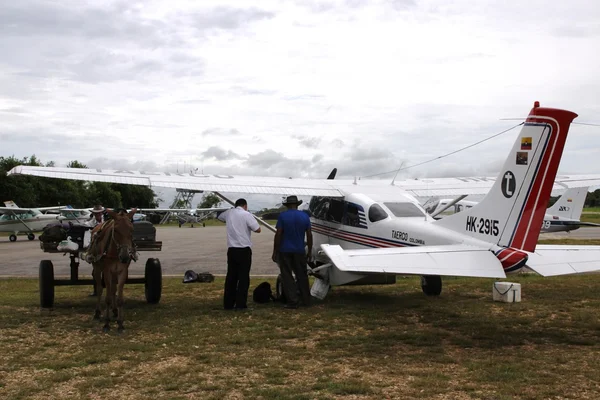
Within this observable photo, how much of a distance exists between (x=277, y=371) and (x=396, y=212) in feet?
14.8

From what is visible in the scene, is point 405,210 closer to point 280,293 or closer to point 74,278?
point 280,293

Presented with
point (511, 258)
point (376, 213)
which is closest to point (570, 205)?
point (376, 213)

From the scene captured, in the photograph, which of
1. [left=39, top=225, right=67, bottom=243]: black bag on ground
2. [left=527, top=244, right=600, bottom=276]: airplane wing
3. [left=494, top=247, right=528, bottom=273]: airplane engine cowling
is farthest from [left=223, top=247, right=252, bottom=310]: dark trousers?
[left=527, top=244, right=600, bottom=276]: airplane wing

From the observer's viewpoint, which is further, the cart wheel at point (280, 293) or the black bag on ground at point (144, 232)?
the cart wheel at point (280, 293)

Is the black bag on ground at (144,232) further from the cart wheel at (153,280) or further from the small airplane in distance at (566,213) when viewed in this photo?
the small airplane in distance at (566,213)

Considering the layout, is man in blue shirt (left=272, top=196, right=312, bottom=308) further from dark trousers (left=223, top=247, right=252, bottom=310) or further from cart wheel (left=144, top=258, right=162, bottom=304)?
cart wheel (left=144, top=258, right=162, bottom=304)

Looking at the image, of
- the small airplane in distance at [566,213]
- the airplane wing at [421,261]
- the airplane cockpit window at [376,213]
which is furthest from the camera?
the small airplane in distance at [566,213]

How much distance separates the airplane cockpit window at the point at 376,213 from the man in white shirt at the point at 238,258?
1916 millimetres

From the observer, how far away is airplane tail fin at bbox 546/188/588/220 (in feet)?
81.1

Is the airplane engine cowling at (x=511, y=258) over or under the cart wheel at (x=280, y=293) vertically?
over

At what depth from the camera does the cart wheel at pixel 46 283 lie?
925 cm

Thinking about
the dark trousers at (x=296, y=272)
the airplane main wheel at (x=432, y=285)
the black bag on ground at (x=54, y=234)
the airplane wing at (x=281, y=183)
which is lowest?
the airplane main wheel at (x=432, y=285)

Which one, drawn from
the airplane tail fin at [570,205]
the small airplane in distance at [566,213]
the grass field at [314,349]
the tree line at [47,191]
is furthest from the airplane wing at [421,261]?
the tree line at [47,191]

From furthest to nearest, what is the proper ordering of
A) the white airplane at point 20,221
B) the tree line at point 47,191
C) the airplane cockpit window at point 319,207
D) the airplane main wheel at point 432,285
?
the tree line at point 47,191
the white airplane at point 20,221
the airplane cockpit window at point 319,207
the airplane main wheel at point 432,285
